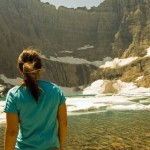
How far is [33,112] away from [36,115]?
0.06 m

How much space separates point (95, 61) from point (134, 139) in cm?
15506

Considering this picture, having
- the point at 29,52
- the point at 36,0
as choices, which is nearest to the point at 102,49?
the point at 36,0

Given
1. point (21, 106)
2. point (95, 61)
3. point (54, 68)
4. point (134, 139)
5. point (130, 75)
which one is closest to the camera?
point (21, 106)

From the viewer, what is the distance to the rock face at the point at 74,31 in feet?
535

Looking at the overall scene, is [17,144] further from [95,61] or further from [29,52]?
[95,61]

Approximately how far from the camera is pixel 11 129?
496cm

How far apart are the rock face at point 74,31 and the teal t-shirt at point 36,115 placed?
147731 millimetres

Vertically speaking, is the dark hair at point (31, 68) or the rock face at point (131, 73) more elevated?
the dark hair at point (31, 68)

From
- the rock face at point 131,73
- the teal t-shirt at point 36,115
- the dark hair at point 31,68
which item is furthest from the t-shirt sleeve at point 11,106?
the rock face at point 131,73

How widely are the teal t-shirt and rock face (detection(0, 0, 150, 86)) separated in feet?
485

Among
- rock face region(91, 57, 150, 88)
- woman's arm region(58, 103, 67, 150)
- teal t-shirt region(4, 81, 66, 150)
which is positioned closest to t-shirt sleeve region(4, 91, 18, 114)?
teal t-shirt region(4, 81, 66, 150)

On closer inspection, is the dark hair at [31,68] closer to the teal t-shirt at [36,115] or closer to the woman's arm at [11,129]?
the teal t-shirt at [36,115]

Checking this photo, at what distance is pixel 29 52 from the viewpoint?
17.2 feet

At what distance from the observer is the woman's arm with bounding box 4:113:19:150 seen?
4.90 meters
